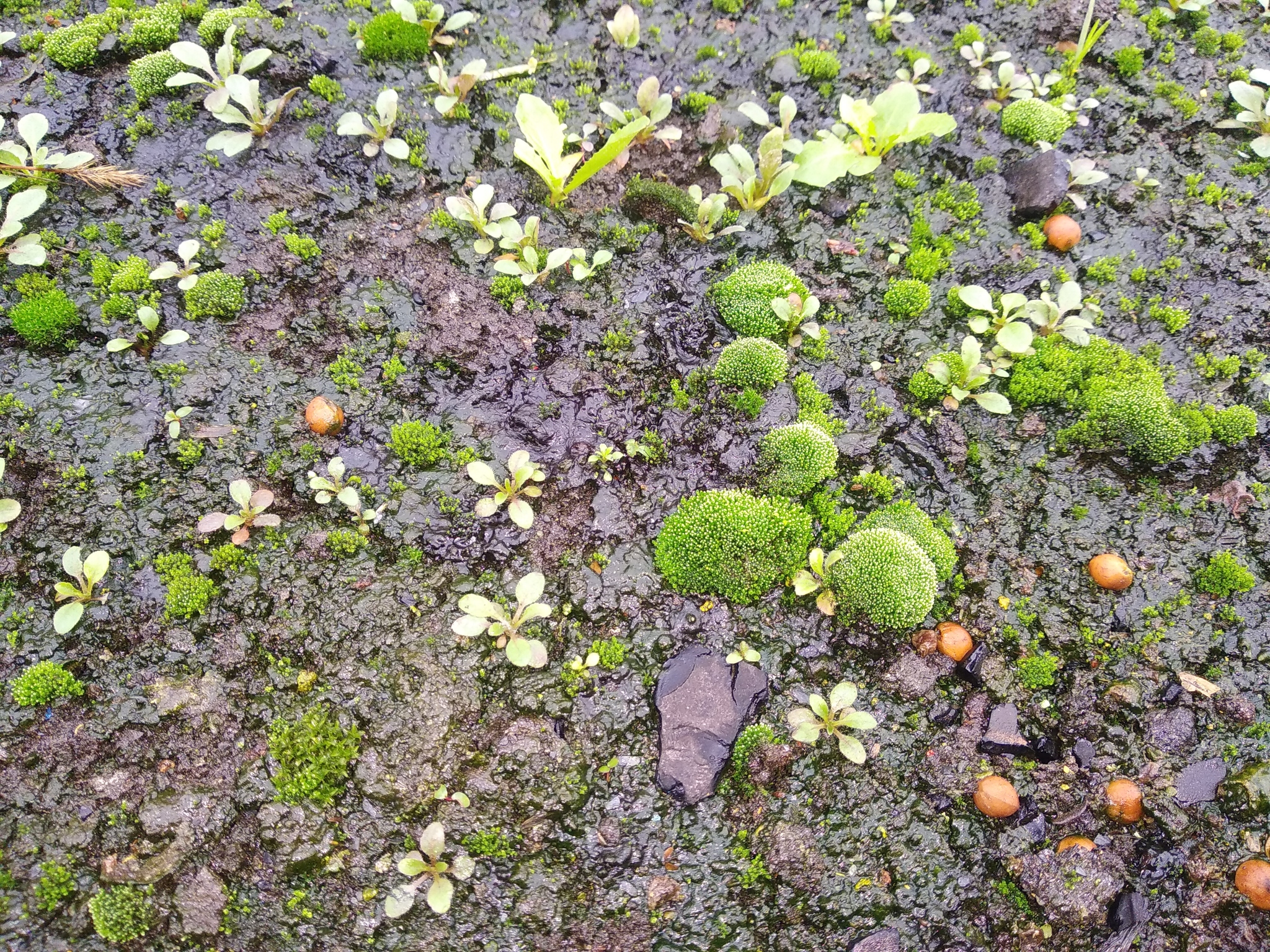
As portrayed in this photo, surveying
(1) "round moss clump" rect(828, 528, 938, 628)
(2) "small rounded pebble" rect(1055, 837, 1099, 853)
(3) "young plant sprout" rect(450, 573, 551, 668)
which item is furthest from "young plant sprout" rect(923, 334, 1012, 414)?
(3) "young plant sprout" rect(450, 573, 551, 668)

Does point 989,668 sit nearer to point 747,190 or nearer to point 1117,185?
point 747,190

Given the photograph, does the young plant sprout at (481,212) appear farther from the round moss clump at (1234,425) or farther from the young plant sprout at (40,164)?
the round moss clump at (1234,425)

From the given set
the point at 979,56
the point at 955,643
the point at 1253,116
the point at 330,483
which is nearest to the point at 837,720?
the point at 955,643

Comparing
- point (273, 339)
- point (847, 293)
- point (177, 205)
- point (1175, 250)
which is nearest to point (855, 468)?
point (847, 293)

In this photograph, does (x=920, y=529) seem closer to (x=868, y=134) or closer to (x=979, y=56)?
(x=868, y=134)

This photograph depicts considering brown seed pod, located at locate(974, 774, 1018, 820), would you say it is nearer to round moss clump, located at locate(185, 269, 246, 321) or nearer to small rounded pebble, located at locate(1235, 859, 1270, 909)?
small rounded pebble, located at locate(1235, 859, 1270, 909)
